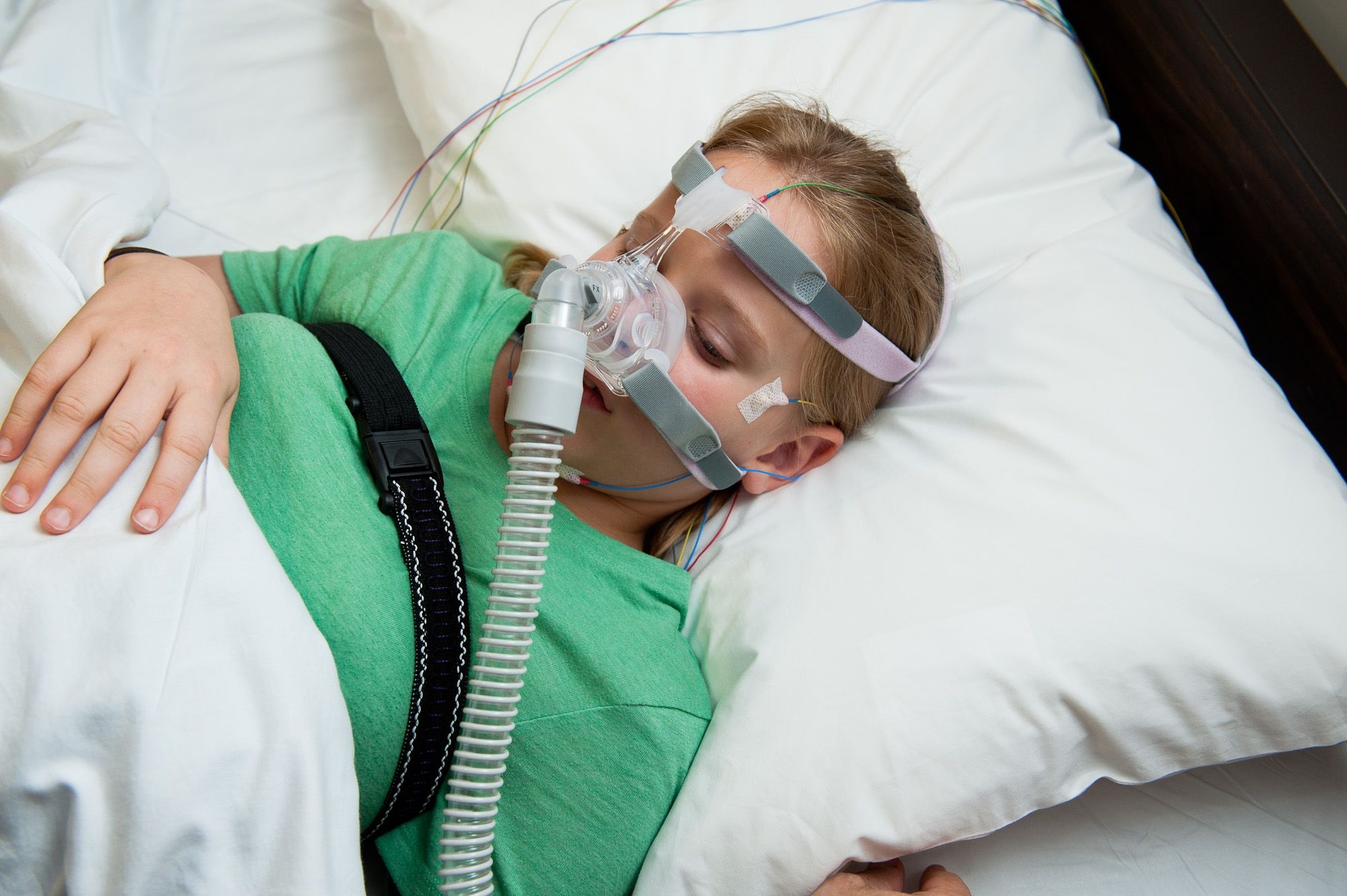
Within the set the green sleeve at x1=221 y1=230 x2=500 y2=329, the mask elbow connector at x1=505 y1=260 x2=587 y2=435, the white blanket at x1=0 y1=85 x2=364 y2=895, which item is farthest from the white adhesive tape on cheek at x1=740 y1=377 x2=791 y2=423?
the white blanket at x1=0 y1=85 x2=364 y2=895

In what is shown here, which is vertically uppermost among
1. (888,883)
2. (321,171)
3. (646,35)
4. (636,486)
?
(646,35)

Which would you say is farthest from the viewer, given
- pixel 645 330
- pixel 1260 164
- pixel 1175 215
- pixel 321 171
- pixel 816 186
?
pixel 321 171

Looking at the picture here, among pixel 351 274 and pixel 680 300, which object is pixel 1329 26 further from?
pixel 351 274

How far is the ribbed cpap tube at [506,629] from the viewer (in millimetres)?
866

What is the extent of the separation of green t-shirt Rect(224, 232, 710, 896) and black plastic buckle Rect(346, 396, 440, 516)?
0.02 m

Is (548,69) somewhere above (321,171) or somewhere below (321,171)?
above

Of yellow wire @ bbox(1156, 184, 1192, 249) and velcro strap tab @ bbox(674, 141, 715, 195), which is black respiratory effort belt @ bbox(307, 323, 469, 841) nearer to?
velcro strap tab @ bbox(674, 141, 715, 195)

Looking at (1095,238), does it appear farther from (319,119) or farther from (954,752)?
(319,119)

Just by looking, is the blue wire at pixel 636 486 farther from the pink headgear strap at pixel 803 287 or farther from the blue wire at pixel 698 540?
the pink headgear strap at pixel 803 287

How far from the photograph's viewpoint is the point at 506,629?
86cm

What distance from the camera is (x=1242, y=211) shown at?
137 centimetres

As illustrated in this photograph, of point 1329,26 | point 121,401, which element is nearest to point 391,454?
point 121,401

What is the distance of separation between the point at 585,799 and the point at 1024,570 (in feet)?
1.95

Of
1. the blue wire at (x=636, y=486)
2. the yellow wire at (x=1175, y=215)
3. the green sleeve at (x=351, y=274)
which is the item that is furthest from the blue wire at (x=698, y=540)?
the yellow wire at (x=1175, y=215)
